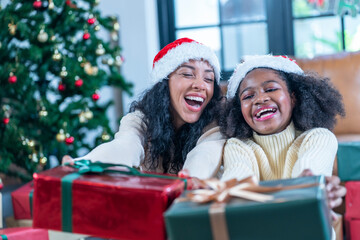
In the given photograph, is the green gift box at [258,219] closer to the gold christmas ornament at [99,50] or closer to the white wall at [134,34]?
the gold christmas ornament at [99,50]

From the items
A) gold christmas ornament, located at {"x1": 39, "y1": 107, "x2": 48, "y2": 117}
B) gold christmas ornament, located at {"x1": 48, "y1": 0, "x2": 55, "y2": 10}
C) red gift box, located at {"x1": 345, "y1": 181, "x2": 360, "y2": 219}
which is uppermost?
gold christmas ornament, located at {"x1": 48, "y1": 0, "x2": 55, "y2": 10}

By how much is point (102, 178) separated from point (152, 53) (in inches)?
129

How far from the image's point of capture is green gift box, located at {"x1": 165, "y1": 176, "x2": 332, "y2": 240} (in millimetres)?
881

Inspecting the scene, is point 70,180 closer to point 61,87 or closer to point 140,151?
point 140,151

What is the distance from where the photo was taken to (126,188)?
1051 mm

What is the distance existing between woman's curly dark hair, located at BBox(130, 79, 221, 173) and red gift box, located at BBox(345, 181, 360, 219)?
107 cm

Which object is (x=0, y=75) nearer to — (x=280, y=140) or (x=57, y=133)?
(x=57, y=133)

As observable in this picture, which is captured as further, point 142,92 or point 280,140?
point 142,92

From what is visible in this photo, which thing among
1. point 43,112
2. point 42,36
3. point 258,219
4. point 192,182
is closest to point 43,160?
point 43,112

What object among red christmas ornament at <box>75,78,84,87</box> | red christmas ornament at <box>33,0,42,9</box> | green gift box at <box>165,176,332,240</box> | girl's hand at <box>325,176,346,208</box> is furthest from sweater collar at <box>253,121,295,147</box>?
red christmas ornament at <box>33,0,42,9</box>

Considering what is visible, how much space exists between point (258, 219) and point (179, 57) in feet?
3.42

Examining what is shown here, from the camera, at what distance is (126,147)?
5.09ft

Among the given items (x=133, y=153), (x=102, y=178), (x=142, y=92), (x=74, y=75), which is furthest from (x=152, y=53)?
(x=102, y=178)

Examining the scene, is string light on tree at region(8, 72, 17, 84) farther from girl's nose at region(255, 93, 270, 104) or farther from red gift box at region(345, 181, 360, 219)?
red gift box at region(345, 181, 360, 219)
